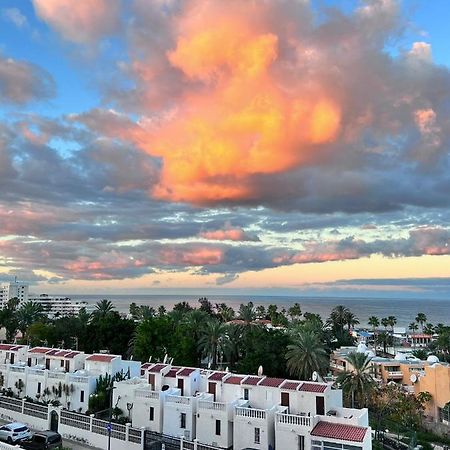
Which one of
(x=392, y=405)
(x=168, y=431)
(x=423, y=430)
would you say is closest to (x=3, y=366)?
(x=168, y=431)

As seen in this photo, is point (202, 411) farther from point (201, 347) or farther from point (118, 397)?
point (201, 347)

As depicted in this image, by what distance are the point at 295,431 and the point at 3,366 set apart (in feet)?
85.2

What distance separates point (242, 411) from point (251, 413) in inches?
22.2

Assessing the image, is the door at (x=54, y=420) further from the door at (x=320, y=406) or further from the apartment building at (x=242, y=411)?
the door at (x=320, y=406)

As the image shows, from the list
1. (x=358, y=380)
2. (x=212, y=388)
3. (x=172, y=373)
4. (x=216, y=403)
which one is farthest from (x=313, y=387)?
(x=358, y=380)

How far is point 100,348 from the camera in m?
60.7

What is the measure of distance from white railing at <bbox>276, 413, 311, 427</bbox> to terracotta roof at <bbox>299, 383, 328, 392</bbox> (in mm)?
3527

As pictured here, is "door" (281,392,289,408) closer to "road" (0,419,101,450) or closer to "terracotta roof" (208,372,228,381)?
"terracotta roof" (208,372,228,381)

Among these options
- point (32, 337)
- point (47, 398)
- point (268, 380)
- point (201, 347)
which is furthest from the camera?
point (32, 337)

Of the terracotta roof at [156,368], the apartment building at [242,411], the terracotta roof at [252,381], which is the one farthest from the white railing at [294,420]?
the terracotta roof at [156,368]

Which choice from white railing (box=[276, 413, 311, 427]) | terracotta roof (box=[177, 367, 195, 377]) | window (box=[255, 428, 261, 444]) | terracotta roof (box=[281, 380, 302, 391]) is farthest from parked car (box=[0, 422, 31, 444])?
terracotta roof (box=[281, 380, 302, 391])

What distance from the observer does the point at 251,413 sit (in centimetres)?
2655

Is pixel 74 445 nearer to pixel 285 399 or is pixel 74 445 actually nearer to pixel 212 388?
pixel 212 388

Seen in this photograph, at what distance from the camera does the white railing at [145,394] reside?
29.8m
